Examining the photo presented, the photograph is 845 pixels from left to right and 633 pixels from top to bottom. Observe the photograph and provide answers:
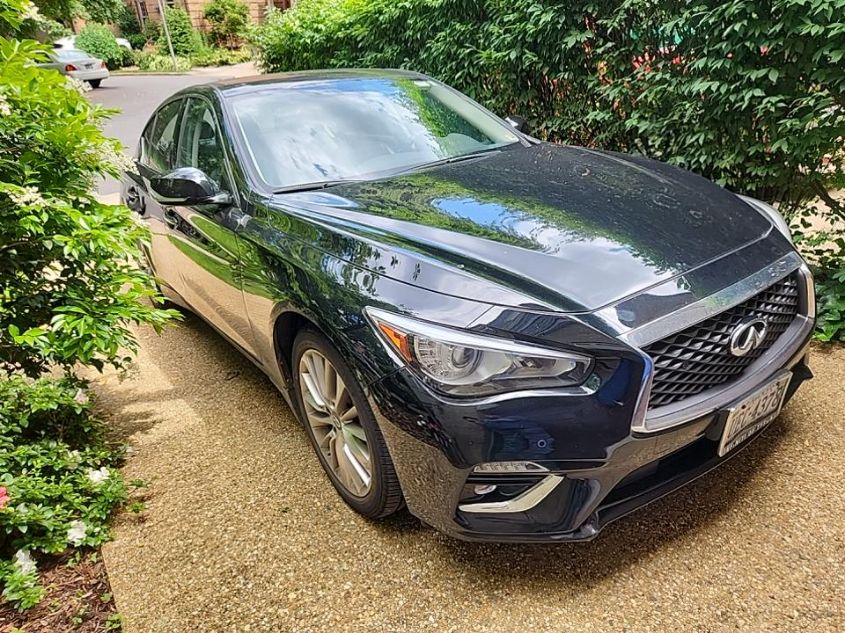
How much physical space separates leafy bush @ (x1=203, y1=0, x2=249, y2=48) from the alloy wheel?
30.5m

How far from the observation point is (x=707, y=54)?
11.1 ft

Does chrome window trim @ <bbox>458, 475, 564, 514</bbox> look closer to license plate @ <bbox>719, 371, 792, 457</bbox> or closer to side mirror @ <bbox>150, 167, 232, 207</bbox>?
license plate @ <bbox>719, 371, 792, 457</bbox>

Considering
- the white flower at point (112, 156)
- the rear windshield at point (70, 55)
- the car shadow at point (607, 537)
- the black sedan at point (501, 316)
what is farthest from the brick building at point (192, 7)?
the car shadow at point (607, 537)

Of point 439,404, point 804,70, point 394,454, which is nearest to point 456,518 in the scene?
point 394,454

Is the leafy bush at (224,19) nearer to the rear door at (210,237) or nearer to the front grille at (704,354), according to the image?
the rear door at (210,237)

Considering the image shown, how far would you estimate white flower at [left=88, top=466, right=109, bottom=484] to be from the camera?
2434 millimetres

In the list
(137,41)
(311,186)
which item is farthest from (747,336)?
(137,41)

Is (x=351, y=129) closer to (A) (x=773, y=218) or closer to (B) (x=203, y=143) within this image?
(B) (x=203, y=143)

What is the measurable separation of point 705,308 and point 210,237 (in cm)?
212

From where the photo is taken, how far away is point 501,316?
167 centimetres

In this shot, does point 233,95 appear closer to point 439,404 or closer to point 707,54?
point 439,404

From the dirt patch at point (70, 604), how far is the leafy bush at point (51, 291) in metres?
0.07

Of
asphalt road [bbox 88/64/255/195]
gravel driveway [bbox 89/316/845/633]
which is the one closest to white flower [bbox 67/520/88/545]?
gravel driveway [bbox 89/316/845/633]

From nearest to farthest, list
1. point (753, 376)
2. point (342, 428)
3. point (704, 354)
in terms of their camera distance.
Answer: point (704, 354) < point (753, 376) < point (342, 428)
